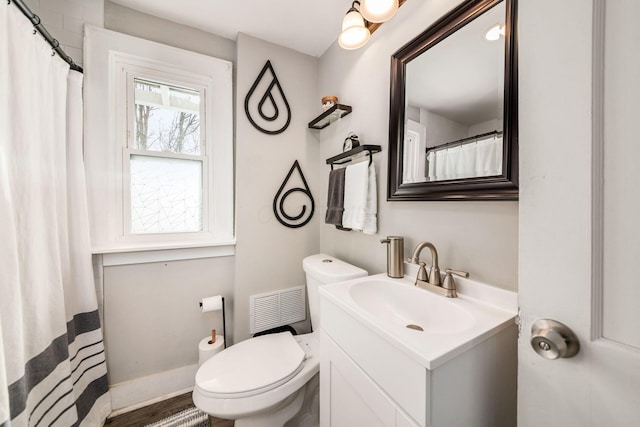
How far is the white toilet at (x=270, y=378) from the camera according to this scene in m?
0.94

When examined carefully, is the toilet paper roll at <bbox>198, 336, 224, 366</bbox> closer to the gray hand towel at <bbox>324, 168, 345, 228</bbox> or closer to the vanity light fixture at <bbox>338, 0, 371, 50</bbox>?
the gray hand towel at <bbox>324, 168, 345, 228</bbox>

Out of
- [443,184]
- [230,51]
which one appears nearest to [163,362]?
[443,184]

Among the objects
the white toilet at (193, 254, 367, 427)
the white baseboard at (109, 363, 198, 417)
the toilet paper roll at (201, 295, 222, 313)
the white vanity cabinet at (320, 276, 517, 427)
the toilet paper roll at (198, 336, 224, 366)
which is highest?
the white vanity cabinet at (320, 276, 517, 427)

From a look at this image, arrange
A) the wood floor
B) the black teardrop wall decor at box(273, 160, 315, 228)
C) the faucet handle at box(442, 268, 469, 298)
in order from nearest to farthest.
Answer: the faucet handle at box(442, 268, 469, 298) → the wood floor → the black teardrop wall decor at box(273, 160, 315, 228)

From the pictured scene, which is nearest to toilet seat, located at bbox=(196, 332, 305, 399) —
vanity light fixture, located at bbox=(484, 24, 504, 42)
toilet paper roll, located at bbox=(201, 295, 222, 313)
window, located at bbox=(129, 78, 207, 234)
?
toilet paper roll, located at bbox=(201, 295, 222, 313)

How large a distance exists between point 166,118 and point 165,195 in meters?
0.51

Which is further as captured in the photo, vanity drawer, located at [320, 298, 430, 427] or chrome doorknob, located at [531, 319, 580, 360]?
vanity drawer, located at [320, 298, 430, 427]

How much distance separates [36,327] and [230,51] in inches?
72.7

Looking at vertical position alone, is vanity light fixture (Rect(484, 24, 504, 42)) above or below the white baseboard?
above

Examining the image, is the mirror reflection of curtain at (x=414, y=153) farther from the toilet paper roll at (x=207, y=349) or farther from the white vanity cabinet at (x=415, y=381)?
the toilet paper roll at (x=207, y=349)

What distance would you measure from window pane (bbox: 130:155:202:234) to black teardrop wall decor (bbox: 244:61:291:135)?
505mm

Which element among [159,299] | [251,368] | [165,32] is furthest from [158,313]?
[165,32]

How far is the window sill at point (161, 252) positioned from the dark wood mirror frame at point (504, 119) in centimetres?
117

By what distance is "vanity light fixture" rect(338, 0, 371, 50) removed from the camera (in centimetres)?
101
